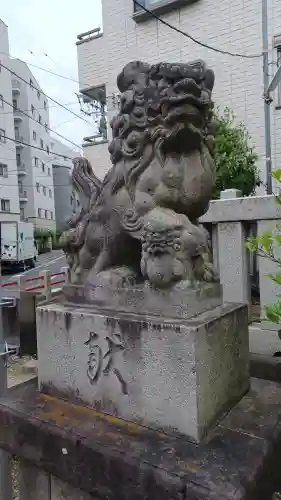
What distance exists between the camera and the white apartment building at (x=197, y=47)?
8.24 metres

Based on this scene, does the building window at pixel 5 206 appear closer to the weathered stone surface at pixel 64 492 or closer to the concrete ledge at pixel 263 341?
the concrete ledge at pixel 263 341

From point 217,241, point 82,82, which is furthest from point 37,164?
point 217,241

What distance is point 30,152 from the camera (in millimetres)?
28578

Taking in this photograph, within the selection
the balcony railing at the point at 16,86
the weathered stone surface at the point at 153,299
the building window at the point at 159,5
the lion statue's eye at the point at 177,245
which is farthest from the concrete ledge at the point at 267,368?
the balcony railing at the point at 16,86

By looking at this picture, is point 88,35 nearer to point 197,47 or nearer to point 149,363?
point 197,47

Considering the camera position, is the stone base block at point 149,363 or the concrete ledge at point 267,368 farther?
the concrete ledge at point 267,368

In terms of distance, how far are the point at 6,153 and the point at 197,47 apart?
727 inches

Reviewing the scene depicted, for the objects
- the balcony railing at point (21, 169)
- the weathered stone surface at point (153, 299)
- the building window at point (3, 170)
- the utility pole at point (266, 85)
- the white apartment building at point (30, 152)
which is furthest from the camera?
the balcony railing at point (21, 169)

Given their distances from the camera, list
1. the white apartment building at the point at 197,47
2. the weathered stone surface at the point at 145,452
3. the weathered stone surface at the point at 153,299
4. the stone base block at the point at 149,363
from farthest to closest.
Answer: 1. the white apartment building at the point at 197,47
2. the weathered stone surface at the point at 153,299
3. the stone base block at the point at 149,363
4. the weathered stone surface at the point at 145,452

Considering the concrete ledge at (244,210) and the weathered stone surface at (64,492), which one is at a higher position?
the concrete ledge at (244,210)

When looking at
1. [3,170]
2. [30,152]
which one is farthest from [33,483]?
[30,152]

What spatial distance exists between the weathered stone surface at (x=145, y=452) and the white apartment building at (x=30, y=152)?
2726 cm

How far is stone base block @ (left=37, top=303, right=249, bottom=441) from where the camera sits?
1.63m

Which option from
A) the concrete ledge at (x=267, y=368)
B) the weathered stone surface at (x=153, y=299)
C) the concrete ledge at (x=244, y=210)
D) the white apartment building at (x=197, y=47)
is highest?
the white apartment building at (x=197, y=47)
